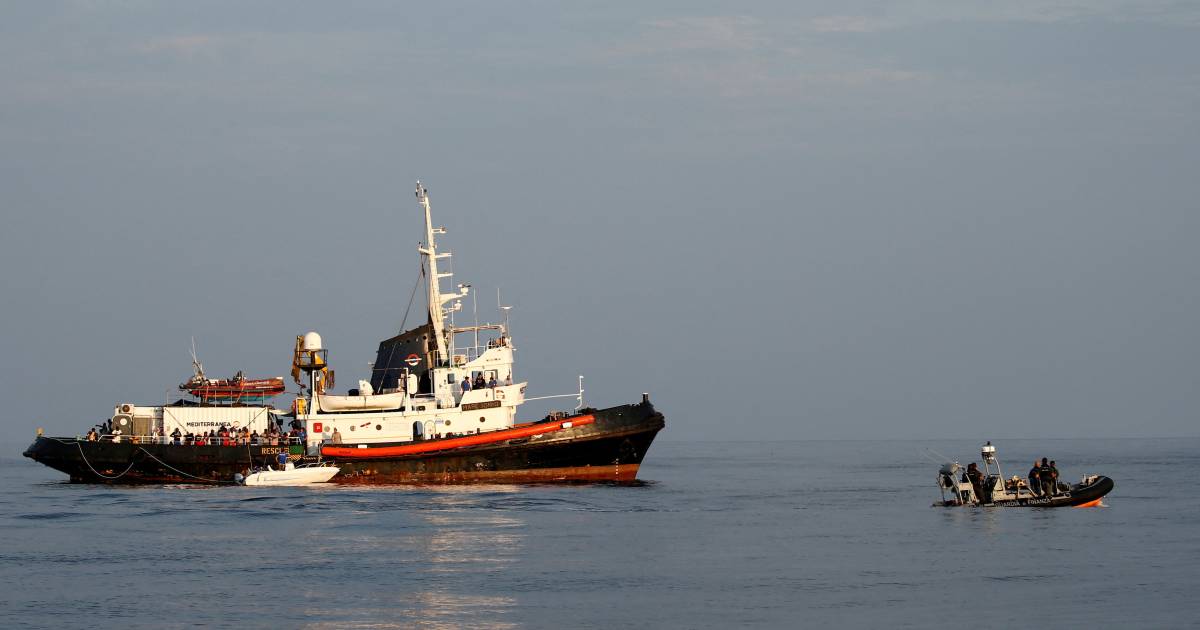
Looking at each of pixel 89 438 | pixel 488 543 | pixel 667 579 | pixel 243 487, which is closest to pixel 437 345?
pixel 243 487

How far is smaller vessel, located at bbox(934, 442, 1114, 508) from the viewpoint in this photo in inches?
2076

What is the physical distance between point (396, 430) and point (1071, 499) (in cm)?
3002

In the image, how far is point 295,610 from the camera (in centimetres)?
3172

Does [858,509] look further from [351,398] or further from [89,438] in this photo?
[89,438]

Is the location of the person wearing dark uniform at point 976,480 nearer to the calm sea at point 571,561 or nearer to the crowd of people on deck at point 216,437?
the calm sea at point 571,561

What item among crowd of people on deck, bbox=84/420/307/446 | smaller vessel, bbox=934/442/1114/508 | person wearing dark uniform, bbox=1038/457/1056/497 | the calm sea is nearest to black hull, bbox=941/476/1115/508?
smaller vessel, bbox=934/442/1114/508

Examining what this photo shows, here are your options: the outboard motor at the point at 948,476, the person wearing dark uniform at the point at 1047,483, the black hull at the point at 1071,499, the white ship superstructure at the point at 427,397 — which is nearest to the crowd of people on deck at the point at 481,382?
the white ship superstructure at the point at 427,397

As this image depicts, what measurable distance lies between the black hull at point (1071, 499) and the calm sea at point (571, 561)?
0.45m

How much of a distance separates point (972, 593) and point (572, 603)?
10.1m

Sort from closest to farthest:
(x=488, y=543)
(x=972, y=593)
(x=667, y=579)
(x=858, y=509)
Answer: (x=972, y=593)
(x=667, y=579)
(x=488, y=543)
(x=858, y=509)

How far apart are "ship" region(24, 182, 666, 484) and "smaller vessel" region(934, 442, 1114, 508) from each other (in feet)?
47.6

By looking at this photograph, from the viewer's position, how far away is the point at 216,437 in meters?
65.9

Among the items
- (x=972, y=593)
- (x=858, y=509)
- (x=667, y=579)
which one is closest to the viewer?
(x=972, y=593)

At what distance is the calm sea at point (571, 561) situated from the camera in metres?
31.3
